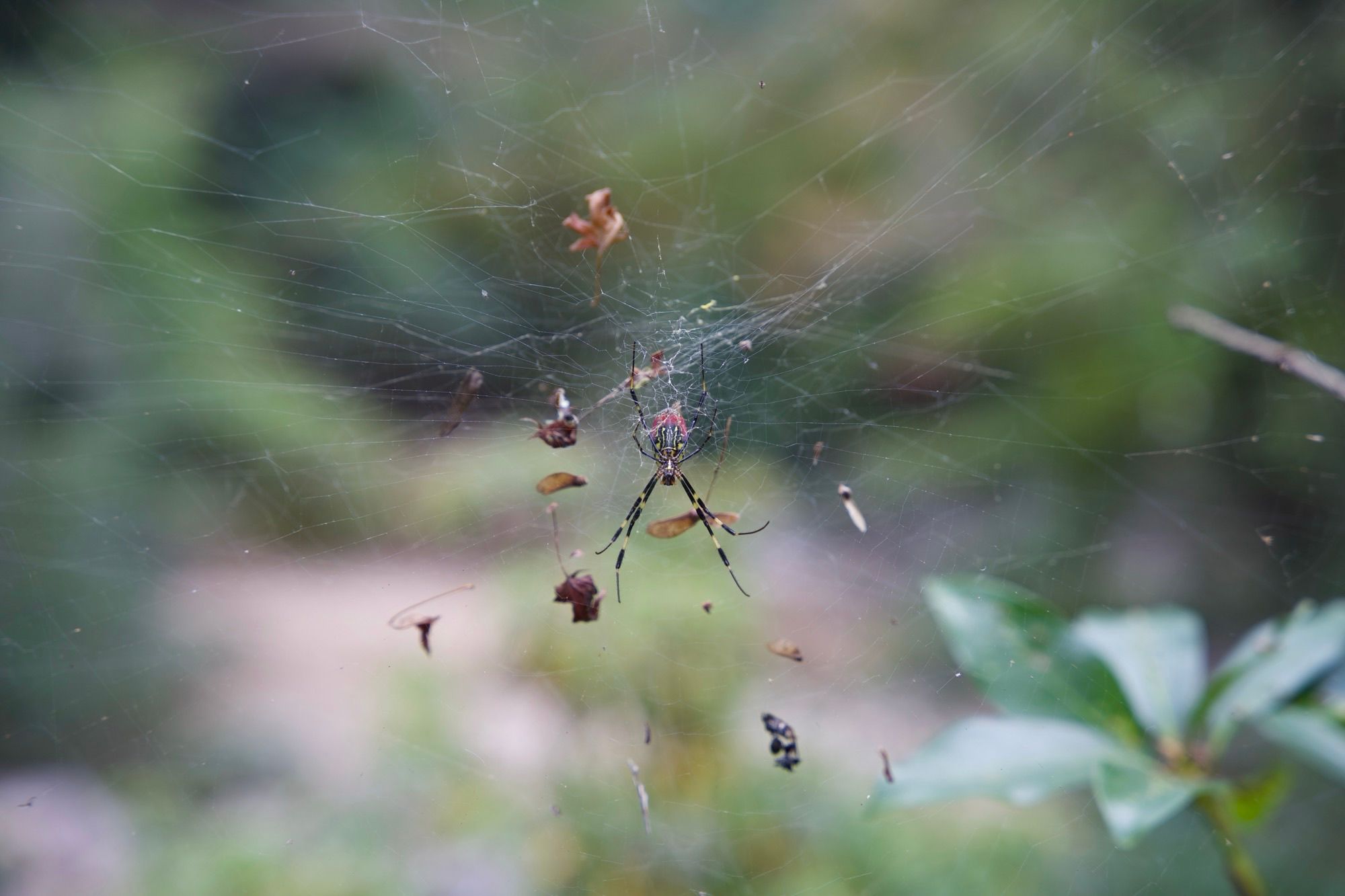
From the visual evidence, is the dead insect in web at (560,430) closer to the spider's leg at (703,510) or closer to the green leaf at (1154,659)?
the spider's leg at (703,510)

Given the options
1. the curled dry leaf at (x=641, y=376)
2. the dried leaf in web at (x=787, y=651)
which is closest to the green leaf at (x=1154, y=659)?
the dried leaf in web at (x=787, y=651)

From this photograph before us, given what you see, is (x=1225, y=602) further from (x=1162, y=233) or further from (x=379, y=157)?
(x=379, y=157)

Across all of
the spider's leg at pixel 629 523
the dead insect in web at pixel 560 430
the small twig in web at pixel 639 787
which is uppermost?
the dead insect in web at pixel 560 430

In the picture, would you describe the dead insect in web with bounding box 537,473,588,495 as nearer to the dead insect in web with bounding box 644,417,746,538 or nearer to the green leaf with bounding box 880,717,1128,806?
the dead insect in web with bounding box 644,417,746,538

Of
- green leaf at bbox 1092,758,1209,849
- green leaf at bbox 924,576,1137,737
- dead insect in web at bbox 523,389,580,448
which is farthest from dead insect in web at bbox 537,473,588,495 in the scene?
green leaf at bbox 1092,758,1209,849

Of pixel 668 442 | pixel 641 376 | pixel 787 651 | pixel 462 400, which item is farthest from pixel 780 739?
pixel 462 400

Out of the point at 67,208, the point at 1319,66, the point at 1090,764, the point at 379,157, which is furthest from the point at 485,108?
the point at 1090,764

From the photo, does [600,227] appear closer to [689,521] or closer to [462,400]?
[462,400]
